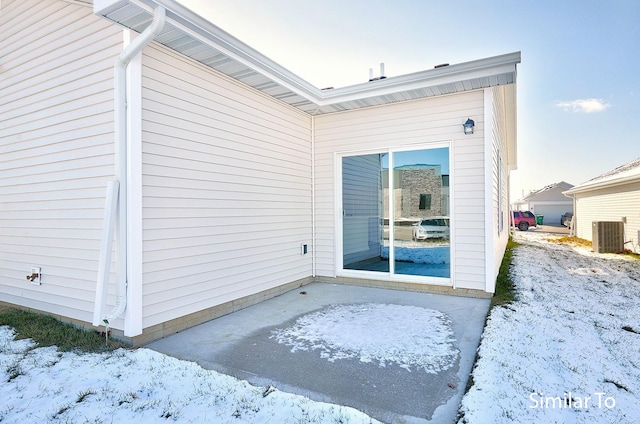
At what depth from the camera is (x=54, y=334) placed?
3.15m

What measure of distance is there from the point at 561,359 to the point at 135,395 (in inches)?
123

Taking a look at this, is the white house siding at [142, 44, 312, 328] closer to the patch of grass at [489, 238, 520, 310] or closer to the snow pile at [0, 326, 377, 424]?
the snow pile at [0, 326, 377, 424]

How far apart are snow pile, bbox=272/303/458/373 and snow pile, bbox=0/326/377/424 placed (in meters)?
0.78

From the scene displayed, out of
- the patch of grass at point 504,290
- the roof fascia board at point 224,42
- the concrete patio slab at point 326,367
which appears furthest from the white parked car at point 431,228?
the roof fascia board at point 224,42

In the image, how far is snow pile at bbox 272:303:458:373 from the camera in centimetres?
275

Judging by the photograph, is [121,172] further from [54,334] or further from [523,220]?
[523,220]

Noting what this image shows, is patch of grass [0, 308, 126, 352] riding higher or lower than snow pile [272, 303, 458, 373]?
higher

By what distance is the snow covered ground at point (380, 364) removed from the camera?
1939mm

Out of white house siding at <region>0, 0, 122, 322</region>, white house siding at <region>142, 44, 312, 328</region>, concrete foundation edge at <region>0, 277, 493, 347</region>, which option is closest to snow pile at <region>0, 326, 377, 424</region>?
concrete foundation edge at <region>0, 277, 493, 347</region>

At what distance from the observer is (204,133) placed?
3754mm

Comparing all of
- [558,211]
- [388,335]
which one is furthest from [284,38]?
[558,211]

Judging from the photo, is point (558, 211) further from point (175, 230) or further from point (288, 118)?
point (175, 230)

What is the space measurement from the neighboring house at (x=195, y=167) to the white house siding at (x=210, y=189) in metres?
0.02

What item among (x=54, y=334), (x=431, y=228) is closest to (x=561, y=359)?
(x=431, y=228)
